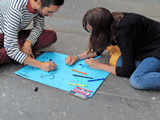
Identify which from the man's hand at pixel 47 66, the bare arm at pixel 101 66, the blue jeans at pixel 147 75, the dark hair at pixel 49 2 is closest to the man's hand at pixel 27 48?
the man's hand at pixel 47 66

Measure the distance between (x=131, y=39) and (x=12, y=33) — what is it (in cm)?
108

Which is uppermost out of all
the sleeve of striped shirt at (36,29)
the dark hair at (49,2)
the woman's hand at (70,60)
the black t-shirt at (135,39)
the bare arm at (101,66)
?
the dark hair at (49,2)

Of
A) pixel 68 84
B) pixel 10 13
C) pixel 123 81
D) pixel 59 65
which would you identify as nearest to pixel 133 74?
pixel 123 81

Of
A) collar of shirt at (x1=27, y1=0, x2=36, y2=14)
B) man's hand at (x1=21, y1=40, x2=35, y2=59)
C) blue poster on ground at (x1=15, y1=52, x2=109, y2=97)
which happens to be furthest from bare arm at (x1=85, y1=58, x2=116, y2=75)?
collar of shirt at (x1=27, y1=0, x2=36, y2=14)

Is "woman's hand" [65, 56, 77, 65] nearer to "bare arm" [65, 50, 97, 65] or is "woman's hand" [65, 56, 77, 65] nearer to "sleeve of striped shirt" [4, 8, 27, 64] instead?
"bare arm" [65, 50, 97, 65]

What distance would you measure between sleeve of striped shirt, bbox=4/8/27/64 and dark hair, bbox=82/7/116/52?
66 cm

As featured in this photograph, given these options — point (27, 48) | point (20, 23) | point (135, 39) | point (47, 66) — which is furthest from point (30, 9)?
point (135, 39)

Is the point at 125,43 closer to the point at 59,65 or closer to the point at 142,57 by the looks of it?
the point at 142,57

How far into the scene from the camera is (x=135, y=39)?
154 cm

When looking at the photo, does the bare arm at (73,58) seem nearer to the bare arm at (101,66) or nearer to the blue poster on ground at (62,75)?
the blue poster on ground at (62,75)

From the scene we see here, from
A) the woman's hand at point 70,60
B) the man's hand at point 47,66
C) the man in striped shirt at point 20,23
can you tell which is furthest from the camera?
the woman's hand at point 70,60

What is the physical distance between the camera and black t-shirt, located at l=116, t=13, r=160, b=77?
4.88 feet

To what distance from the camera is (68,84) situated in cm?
163

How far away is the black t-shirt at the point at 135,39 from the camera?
149 centimetres
